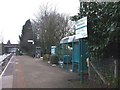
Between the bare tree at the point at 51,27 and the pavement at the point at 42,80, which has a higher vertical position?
the bare tree at the point at 51,27

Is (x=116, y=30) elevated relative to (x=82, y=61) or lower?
elevated

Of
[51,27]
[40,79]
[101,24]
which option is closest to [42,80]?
[40,79]

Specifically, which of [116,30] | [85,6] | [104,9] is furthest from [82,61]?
[116,30]

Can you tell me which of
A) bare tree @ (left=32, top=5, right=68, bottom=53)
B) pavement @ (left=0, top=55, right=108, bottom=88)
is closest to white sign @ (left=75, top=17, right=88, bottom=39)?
pavement @ (left=0, top=55, right=108, bottom=88)

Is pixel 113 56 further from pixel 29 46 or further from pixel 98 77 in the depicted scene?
pixel 29 46

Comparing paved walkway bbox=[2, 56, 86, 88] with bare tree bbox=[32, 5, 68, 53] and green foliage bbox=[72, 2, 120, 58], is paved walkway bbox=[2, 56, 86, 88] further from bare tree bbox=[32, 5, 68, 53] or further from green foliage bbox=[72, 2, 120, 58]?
bare tree bbox=[32, 5, 68, 53]

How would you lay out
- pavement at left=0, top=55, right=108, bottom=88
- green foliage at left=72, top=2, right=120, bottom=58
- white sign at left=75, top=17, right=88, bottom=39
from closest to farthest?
green foliage at left=72, top=2, right=120, bottom=58 < pavement at left=0, top=55, right=108, bottom=88 < white sign at left=75, top=17, right=88, bottom=39

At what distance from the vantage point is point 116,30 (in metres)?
10.2

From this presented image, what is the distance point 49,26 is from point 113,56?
115ft

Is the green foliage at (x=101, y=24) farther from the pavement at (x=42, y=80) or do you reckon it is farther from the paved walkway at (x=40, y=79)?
the paved walkway at (x=40, y=79)

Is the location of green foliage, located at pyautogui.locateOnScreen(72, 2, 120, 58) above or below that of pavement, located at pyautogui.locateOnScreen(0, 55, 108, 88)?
above

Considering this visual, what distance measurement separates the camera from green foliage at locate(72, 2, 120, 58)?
10.6 metres

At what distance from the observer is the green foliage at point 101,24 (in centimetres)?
1057

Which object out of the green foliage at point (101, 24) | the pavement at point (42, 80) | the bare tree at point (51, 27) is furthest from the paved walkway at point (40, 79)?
the bare tree at point (51, 27)
